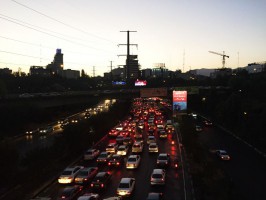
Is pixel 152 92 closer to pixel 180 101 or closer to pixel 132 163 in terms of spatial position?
pixel 180 101

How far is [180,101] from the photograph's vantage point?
5238 centimetres

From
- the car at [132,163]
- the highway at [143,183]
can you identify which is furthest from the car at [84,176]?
the car at [132,163]

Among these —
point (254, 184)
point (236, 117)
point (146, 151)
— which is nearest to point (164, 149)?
point (146, 151)

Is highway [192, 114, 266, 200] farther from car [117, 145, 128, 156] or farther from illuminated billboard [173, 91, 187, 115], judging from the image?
car [117, 145, 128, 156]

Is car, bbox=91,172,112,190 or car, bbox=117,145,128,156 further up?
car, bbox=91,172,112,190

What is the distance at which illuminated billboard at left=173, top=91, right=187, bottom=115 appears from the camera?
5228 centimetres

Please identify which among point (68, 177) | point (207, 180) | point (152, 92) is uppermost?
point (152, 92)

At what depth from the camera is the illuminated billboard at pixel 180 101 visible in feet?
172

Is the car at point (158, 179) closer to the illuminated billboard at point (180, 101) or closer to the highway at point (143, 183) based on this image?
the highway at point (143, 183)

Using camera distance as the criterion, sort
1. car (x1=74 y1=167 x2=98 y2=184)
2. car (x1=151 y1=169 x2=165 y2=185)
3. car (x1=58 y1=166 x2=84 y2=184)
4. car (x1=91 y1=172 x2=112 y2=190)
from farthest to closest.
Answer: car (x1=58 y1=166 x2=84 y2=184) → car (x1=74 y1=167 x2=98 y2=184) → car (x1=151 y1=169 x2=165 y2=185) → car (x1=91 y1=172 x2=112 y2=190)

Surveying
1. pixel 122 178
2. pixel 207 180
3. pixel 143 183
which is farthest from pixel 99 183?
pixel 207 180

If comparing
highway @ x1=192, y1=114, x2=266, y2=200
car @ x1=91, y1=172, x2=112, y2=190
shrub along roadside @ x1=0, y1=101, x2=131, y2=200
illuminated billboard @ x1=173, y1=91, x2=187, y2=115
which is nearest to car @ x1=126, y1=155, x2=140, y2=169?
shrub along roadside @ x1=0, y1=101, x2=131, y2=200

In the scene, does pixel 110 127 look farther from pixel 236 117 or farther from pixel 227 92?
pixel 227 92

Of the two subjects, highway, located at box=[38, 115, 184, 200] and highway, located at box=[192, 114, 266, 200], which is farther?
highway, located at box=[192, 114, 266, 200]
